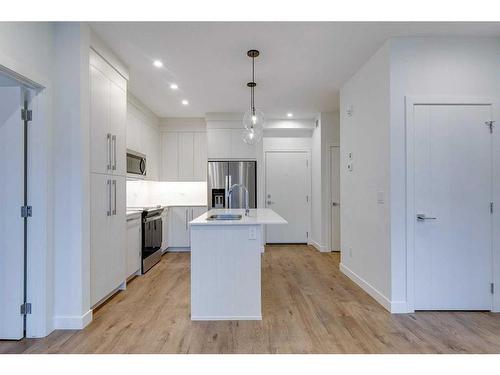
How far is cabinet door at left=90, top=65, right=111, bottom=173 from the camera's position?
9.40 feet

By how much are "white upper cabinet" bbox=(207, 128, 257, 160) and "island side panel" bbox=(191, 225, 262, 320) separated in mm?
3221

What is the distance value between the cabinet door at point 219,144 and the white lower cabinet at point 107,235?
2463 millimetres

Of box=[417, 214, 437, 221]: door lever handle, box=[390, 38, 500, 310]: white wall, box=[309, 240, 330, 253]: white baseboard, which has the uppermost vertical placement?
box=[390, 38, 500, 310]: white wall

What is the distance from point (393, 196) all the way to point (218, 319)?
2.03 metres

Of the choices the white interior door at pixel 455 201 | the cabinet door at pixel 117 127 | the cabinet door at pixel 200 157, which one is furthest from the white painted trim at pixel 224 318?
the cabinet door at pixel 200 157

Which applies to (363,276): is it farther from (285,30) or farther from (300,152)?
(300,152)

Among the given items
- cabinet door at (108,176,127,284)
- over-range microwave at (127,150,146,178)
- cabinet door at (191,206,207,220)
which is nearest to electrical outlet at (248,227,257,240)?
cabinet door at (108,176,127,284)

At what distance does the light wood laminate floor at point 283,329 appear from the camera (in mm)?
2270

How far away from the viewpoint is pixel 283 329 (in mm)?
2582

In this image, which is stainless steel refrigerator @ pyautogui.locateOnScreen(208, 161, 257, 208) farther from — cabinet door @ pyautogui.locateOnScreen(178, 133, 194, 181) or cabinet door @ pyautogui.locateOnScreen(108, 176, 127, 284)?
cabinet door @ pyautogui.locateOnScreen(108, 176, 127, 284)

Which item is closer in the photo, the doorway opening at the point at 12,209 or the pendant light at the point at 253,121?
the doorway opening at the point at 12,209

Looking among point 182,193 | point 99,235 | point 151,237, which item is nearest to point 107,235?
point 99,235

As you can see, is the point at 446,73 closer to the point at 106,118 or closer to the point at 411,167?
the point at 411,167

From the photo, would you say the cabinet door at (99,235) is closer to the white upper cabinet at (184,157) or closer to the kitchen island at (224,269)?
the kitchen island at (224,269)
